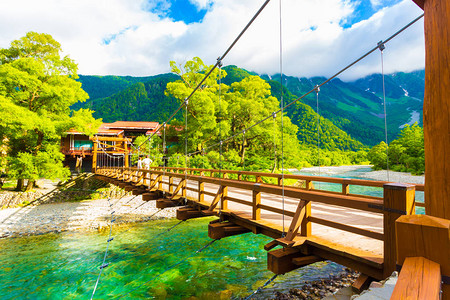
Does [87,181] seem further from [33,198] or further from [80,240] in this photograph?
[80,240]

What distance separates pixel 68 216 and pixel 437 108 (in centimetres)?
1472

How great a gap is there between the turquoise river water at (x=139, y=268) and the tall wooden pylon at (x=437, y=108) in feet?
14.6

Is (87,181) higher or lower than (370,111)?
lower

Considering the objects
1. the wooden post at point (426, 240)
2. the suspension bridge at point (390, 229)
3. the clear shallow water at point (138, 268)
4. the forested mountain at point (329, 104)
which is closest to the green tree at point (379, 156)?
the forested mountain at point (329, 104)

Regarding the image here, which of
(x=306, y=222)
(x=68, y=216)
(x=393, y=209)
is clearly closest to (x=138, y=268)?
(x=306, y=222)

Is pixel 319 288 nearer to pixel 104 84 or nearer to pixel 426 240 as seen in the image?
pixel 426 240

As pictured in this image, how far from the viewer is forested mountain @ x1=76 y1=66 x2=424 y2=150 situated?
4303 centimetres

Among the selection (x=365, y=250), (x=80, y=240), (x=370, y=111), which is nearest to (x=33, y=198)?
(x=80, y=240)

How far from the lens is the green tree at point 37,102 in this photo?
13.4m

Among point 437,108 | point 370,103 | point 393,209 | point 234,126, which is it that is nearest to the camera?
point 437,108

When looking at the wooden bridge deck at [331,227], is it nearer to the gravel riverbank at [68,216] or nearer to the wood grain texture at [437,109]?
→ the wood grain texture at [437,109]

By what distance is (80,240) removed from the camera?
916 centimetres

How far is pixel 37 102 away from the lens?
1473 cm

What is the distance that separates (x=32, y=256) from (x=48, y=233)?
8.05ft
